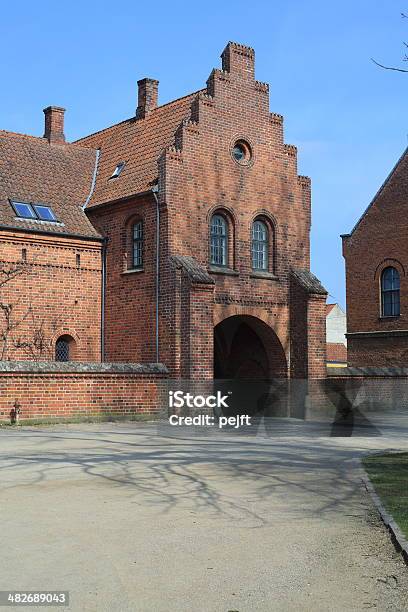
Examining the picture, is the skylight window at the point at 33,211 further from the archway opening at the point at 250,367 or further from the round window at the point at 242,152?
the archway opening at the point at 250,367

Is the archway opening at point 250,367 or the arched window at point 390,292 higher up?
the arched window at point 390,292

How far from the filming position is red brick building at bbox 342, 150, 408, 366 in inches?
1357

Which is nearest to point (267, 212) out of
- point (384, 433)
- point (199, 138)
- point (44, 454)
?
point (199, 138)

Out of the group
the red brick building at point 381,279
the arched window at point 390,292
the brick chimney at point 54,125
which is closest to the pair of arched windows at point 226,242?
the brick chimney at point 54,125

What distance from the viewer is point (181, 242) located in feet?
81.4

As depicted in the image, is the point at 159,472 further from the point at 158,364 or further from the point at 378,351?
the point at 378,351

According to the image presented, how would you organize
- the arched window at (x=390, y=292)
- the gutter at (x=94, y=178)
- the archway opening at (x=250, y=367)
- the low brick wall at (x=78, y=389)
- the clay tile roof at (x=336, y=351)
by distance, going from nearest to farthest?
the low brick wall at (x=78, y=389)
the archway opening at (x=250, y=367)
the gutter at (x=94, y=178)
the arched window at (x=390, y=292)
the clay tile roof at (x=336, y=351)

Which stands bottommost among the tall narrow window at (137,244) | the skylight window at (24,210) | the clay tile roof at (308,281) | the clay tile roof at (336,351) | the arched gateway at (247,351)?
the arched gateway at (247,351)

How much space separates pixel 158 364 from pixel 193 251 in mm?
3699

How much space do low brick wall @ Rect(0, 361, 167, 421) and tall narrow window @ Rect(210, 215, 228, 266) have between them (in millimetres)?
4278

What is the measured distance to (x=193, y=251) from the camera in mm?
25094

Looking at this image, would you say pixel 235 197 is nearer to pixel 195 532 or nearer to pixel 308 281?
pixel 308 281

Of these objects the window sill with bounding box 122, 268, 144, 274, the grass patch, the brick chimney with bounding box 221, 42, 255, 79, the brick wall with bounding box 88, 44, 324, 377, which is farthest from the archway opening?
the grass patch

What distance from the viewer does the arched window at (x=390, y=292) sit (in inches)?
1372
